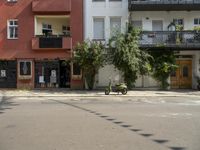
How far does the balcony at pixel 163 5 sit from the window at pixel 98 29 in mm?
2854

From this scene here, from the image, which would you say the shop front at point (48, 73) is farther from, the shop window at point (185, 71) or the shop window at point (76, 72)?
the shop window at point (185, 71)

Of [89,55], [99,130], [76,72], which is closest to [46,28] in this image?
[76,72]

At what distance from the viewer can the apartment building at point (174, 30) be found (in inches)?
1513

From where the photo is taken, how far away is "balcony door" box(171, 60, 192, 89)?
1623 inches

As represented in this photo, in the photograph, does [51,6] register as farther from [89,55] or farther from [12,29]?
[89,55]

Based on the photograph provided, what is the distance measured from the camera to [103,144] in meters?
11.3

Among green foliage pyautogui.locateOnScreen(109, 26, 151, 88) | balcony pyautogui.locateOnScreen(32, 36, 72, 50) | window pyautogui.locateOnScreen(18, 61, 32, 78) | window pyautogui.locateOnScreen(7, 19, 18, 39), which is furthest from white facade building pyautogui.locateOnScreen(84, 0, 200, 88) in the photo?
window pyautogui.locateOnScreen(7, 19, 18, 39)

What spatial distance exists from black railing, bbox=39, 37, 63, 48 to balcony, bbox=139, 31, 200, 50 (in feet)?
22.7

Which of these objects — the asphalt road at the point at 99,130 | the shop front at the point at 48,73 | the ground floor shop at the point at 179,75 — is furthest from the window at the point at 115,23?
the asphalt road at the point at 99,130

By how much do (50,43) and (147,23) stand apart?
28.2 feet

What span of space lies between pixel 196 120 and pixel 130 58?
1896 centimetres

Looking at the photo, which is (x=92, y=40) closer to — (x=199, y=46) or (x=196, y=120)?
(x=199, y=46)

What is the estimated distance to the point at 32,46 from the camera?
3969 cm

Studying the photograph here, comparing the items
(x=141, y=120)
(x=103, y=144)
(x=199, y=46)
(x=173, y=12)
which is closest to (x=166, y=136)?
(x=103, y=144)
